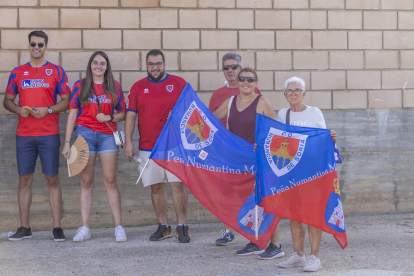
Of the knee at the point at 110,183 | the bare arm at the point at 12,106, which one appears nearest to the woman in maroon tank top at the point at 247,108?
the knee at the point at 110,183

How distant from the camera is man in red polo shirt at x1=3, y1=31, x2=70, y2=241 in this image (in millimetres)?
7512

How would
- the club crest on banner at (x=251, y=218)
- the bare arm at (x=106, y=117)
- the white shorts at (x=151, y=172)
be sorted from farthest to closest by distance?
the white shorts at (x=151, y=172)
the bare arm at (x=106, y=117)
the club crest on banner at (x=251, y=218)

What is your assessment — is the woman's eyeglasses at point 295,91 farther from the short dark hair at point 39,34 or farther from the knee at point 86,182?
the short dark hair at point 39,34

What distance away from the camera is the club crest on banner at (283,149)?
6105mm

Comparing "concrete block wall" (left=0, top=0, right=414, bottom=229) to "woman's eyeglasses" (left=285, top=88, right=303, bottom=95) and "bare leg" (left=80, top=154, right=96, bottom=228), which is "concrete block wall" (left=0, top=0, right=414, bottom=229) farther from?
"woman's eyeglasses" (left=285, top=88, right=303, bottom=95)

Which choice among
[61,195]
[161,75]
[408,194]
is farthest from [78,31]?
[408,194]

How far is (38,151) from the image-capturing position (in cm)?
760

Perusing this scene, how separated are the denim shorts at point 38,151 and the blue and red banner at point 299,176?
2551 millimetres

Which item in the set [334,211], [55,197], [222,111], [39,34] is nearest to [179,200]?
[222,111]

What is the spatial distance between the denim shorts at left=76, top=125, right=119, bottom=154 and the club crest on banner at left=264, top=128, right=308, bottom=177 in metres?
2.06

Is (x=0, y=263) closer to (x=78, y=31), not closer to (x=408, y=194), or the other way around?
(x=78, y=31)

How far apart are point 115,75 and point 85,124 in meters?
1.15

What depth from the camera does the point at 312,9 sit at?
29.3 ft

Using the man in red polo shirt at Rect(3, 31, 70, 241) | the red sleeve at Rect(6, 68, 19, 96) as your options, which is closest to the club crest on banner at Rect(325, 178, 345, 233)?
the man in red polo shirt at Rect(3, 31, 70, 241)
